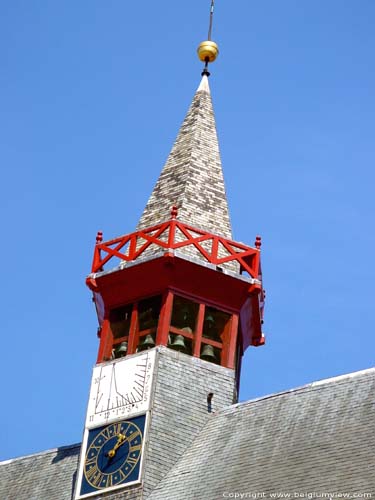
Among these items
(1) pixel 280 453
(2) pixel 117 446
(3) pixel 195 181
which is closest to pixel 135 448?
(2) pixel 117 446

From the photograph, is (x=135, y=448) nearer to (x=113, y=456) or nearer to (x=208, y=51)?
(x=113, y=456)

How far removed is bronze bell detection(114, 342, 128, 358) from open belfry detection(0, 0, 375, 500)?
44 millimetres

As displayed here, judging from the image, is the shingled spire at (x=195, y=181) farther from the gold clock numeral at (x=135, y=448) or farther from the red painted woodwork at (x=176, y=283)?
the gold clock numeral at (x=135, y=448)

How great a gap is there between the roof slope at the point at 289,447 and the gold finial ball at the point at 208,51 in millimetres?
13784

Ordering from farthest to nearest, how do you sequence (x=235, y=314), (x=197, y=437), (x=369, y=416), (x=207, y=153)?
(x=207, y=153) → (x=235, y=314) → (x=197, y=437) → (x=369, y=416)

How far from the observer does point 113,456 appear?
45.4m

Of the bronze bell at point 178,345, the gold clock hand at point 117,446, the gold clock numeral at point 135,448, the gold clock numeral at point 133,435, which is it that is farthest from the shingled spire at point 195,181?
the gold clock numeral at point 135,448

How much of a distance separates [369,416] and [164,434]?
5.54 metres

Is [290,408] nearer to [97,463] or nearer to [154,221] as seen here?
[97,463]

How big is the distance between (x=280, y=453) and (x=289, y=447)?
0.93 feet

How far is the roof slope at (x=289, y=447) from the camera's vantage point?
133 ft

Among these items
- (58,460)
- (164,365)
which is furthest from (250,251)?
(58,460)

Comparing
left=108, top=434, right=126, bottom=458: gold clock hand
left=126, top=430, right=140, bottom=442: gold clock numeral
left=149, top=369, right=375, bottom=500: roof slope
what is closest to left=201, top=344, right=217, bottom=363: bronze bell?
left=149, top=369, right=375, bottom=500: roof slope

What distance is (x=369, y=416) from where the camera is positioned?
4288cm
